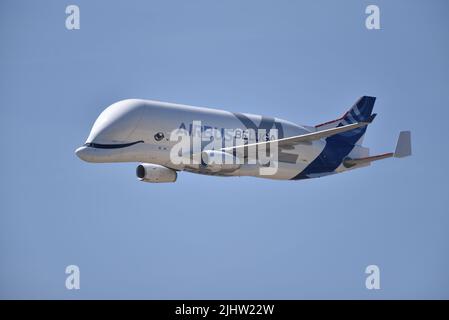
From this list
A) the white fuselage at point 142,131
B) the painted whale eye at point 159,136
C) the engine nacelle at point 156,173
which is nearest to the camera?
the white fuselage at point 142,131

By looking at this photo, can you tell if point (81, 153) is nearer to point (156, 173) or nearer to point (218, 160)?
point (156, 173)

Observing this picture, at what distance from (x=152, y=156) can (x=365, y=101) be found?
22658mm

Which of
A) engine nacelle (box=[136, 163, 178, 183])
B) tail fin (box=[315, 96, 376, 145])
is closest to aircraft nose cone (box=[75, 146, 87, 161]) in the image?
engine nacelle (box=[136, 163, 178, 183])

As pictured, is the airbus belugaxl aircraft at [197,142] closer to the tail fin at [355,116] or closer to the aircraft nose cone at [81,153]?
the aircraft nose cone at [81,153]

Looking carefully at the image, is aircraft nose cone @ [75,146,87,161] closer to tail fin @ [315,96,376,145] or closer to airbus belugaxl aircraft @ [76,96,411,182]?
airbus belugaxl aircraft @ [76,96,411,182]

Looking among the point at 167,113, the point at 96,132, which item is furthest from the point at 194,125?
the point at 96,132

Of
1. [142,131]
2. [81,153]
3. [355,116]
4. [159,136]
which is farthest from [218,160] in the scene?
[355,116]

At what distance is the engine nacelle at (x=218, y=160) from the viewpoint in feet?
221

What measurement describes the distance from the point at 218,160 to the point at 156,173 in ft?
19.9

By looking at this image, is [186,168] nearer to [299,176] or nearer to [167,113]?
[167,113]

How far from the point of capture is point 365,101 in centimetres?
8062

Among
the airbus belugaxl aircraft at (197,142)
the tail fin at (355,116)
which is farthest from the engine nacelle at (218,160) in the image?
the tail fin at (355,116)

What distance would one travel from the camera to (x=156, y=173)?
71.1 m

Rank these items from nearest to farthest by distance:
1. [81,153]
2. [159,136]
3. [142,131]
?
[81,153], [142,131], [159,136]
